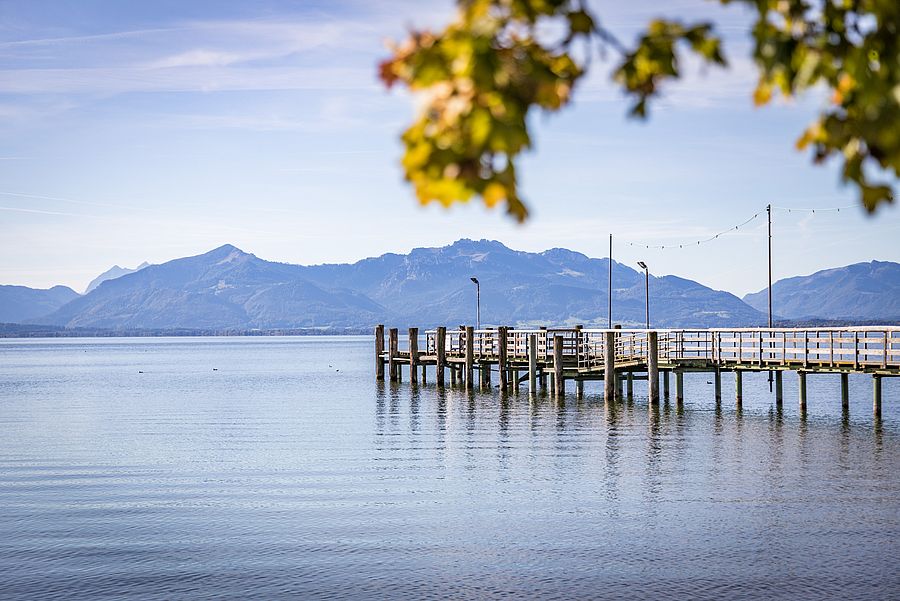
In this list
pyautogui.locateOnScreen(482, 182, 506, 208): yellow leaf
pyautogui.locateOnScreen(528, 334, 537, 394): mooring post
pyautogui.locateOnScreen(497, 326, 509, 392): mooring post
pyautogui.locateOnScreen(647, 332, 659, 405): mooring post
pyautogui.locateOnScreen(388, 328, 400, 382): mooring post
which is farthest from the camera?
pyautogui.locateOnScreen(388, 328, 400, 382): mooring post

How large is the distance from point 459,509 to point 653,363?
2630 cm

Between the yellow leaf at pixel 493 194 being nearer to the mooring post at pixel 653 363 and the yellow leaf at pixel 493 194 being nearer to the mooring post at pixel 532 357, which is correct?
the mooring post at pixel 653 363

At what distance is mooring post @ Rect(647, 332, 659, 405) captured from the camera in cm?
4488

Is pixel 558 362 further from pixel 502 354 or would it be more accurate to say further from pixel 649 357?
pixel 502 354

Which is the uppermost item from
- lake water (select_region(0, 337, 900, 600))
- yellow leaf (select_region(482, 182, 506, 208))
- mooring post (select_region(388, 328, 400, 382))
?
yellow leaf (select_region(482, 182, 506, 208))

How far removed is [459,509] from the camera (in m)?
21.0

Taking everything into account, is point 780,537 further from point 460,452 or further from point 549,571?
point 460,452

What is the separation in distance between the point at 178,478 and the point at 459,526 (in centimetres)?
952

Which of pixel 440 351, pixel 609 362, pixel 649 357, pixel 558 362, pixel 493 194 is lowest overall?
pixel 558 362

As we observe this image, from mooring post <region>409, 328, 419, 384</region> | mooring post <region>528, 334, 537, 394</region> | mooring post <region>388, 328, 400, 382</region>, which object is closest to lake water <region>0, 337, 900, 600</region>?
mooring post <region>528, 334, 537, 394</region>

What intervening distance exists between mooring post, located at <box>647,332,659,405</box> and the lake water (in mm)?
3920

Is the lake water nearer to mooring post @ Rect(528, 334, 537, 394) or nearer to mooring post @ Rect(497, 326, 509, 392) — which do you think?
mooring post @ Rect(528, 334, 537, 394)

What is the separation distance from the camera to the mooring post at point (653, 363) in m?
44.9

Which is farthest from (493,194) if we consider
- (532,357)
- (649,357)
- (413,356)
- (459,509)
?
(413,356)
